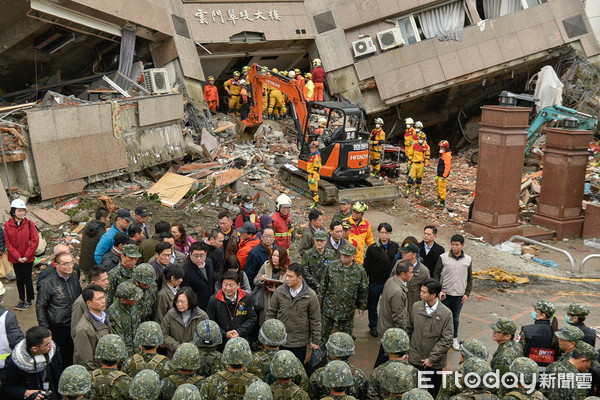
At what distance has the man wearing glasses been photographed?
244 inches

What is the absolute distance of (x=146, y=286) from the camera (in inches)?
237

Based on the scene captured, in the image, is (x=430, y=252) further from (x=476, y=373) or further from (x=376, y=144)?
(x=376, y=144)

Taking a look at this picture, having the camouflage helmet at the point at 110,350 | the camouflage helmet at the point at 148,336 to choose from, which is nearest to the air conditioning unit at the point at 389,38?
the camouflage helmet at the point at 148,336

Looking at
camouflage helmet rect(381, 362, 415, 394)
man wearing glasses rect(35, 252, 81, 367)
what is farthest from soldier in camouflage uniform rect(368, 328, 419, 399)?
man wearing glasses rect(35, 252, 81, 367)

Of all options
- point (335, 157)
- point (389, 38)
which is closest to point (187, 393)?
point (335, 157)

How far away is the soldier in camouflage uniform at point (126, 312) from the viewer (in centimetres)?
569

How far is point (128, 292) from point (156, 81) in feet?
41.9

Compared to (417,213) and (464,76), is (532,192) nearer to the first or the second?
(417,213)

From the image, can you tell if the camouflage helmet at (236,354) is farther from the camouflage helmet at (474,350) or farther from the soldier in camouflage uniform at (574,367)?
the soldier in camouflage uniform at (574,367)

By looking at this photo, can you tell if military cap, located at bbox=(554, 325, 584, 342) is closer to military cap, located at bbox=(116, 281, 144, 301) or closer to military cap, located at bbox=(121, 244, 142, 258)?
military cap, located at bbox=(116, 281, 144, 301)

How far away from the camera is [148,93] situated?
1616 cm

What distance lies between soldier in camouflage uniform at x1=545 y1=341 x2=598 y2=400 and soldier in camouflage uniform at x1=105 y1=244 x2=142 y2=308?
4.16 m

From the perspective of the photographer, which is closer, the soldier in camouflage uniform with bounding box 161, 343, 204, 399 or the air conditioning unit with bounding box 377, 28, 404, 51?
the soldier in camouflage uniform with bounding box 161, 343, 204, 399

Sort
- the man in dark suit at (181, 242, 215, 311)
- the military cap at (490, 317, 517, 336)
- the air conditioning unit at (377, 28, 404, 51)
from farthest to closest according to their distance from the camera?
the air conditioning unit at (377, 28, 404, 51)
the man in dark suit at (181, 242, 215, 311)
the military cap at (490, 317, 517, 336)
